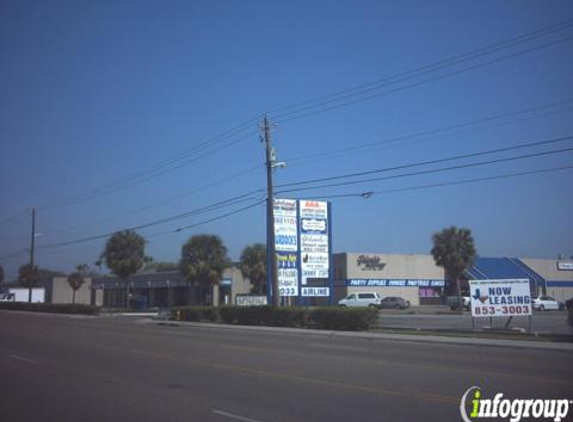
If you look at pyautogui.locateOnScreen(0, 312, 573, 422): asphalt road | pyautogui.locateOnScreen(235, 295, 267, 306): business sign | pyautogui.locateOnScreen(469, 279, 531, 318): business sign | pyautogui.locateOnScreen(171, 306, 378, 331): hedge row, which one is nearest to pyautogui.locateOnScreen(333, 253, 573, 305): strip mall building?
pyautogui.locateOnScreen(235, 295, 267, 306): business sign

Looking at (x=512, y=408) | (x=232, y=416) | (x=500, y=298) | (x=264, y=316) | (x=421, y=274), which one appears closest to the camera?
(x=232, y=416)

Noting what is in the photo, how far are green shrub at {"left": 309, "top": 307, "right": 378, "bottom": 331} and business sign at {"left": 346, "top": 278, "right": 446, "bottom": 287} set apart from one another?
37.0 meters

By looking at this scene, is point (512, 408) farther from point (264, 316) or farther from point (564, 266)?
point (564, 266)

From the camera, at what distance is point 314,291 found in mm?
40438

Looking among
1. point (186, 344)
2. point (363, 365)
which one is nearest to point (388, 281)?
point (186, 344)

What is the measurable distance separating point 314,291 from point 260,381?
2815cm

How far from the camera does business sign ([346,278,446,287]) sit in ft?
233

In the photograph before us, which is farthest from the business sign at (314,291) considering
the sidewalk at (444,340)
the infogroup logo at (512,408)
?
the infogroup logo at (512,408)

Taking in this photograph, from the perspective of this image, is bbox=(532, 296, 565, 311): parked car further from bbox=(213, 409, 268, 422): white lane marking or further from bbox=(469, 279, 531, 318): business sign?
bbox=(213, 409, 268, 422): white lane marking

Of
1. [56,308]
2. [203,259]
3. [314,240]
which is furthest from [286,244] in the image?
[56,308]

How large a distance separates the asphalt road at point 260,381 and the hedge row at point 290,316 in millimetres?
11008

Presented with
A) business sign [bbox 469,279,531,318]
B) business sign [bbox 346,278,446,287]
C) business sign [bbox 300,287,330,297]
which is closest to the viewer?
business sign [bbox 469,279,531,318]

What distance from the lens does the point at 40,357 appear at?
1720 centimetres

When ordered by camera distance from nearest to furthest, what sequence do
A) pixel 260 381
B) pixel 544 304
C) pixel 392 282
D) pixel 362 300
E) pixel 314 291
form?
pixel 260 381, pixel 314 291, pixel 362 300, pixel 544 304, pixel 392 282
